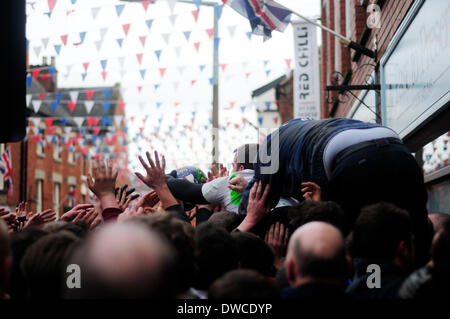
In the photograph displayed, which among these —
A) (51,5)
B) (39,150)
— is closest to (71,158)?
(39,150)

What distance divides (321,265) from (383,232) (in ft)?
1.84

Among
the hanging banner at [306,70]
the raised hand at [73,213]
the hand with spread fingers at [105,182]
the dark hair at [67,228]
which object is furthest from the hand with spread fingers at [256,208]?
the hanging banner at [306,70]

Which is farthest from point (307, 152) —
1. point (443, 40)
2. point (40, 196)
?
point (40, 196)

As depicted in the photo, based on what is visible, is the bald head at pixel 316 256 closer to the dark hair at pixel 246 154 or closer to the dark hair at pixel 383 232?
the dark hair at pixel 383 232

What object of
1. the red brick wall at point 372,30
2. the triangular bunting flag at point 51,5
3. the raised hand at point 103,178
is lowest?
the raised hand at point 103,178

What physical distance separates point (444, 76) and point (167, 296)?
357 cm

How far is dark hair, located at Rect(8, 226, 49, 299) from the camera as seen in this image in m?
2.69

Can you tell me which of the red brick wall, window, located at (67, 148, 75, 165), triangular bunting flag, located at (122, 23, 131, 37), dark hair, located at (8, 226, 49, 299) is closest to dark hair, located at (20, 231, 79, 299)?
dark hair, located at (8, 226, 49, 299)

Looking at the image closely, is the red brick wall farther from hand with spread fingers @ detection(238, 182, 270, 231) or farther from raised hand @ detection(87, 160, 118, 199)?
raised hand @ detection(87, 160, 118, 199)

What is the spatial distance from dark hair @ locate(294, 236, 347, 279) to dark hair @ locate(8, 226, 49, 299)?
130cm

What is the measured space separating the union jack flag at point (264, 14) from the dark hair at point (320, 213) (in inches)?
200

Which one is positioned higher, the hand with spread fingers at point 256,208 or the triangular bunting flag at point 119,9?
the triangular bunting flag at point 119,9

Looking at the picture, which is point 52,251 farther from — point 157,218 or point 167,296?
point 167,296

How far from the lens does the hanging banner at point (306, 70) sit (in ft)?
39.7
